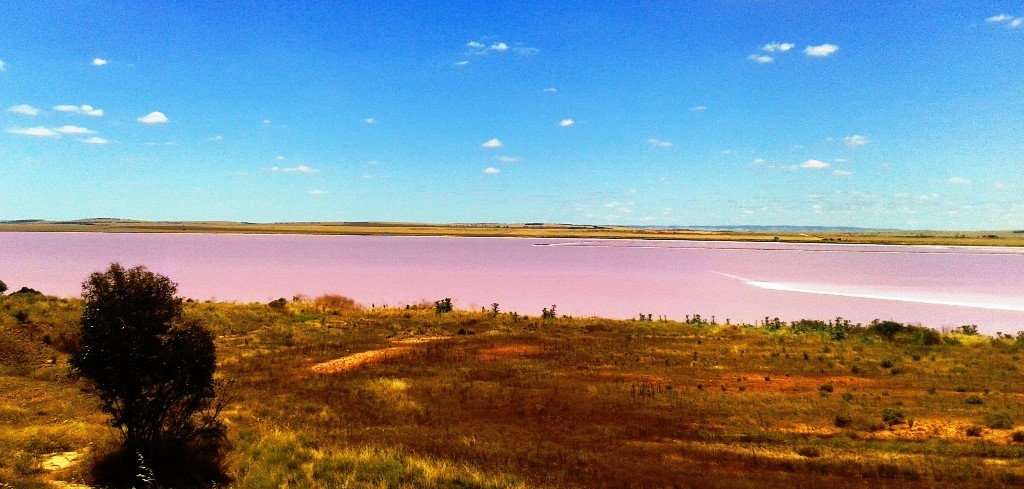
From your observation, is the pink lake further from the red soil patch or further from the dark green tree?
the dark green tree

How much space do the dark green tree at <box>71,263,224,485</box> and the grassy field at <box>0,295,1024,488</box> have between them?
95cm

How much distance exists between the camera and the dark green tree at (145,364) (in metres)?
10.7

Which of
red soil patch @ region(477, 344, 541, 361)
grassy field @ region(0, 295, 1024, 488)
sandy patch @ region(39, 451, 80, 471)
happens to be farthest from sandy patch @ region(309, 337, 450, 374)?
Result: sandy patch @ region(39, 451, 80, 471)

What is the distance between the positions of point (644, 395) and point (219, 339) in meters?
18.8

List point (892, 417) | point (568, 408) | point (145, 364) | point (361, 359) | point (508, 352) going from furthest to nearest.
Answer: point (508, 352) < point (361, 359) < point (568, 408) < point (892, 417) < point (145, 364)

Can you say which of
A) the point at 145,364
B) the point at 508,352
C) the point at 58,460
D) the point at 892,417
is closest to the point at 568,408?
the point at 892,417

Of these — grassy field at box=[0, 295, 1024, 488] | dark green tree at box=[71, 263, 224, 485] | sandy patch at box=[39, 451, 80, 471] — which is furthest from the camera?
grassy field at box=[0, 295, 1024, 488]

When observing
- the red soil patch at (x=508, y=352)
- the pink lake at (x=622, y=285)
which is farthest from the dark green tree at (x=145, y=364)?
the pink lake at (x=622, y=285)

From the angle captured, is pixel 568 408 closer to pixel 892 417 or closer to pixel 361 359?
pixel 892 417

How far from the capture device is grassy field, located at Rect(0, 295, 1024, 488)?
11219 millimetres

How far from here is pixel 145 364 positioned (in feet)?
35.7

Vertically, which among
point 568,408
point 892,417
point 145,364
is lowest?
point 568,408

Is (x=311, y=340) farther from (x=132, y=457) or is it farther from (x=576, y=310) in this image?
(x=576, y=310)

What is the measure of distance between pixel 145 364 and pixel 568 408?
10.0m
